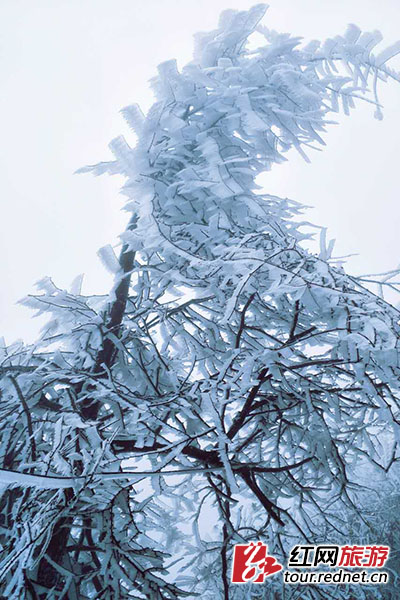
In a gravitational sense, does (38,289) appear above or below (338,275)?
above

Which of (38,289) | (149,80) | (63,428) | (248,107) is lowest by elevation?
(63,428)

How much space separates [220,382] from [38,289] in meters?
1.73

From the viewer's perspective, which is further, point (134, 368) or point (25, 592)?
point (134, 368)

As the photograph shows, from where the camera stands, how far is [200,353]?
3416 millimetres

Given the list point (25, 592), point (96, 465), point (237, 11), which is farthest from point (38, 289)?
point (237, 11)

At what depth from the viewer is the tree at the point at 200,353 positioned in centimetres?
186

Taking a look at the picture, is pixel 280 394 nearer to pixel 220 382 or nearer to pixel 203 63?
pixel 220 382

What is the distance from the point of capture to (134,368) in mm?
3158

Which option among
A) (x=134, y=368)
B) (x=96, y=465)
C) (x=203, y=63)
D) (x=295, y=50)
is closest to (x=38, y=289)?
(x=134, y=368)

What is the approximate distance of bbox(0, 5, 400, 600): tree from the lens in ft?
6.09

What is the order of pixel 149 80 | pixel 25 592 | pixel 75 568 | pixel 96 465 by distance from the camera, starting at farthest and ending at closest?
1. pixel 149 80
2. pixel 75 568
3. pixel 25 592
4. pixel 96 465

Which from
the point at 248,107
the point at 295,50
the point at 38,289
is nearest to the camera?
the point at 248,107

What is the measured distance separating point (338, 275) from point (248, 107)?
55.9 inches

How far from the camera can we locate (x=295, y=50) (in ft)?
11.0
